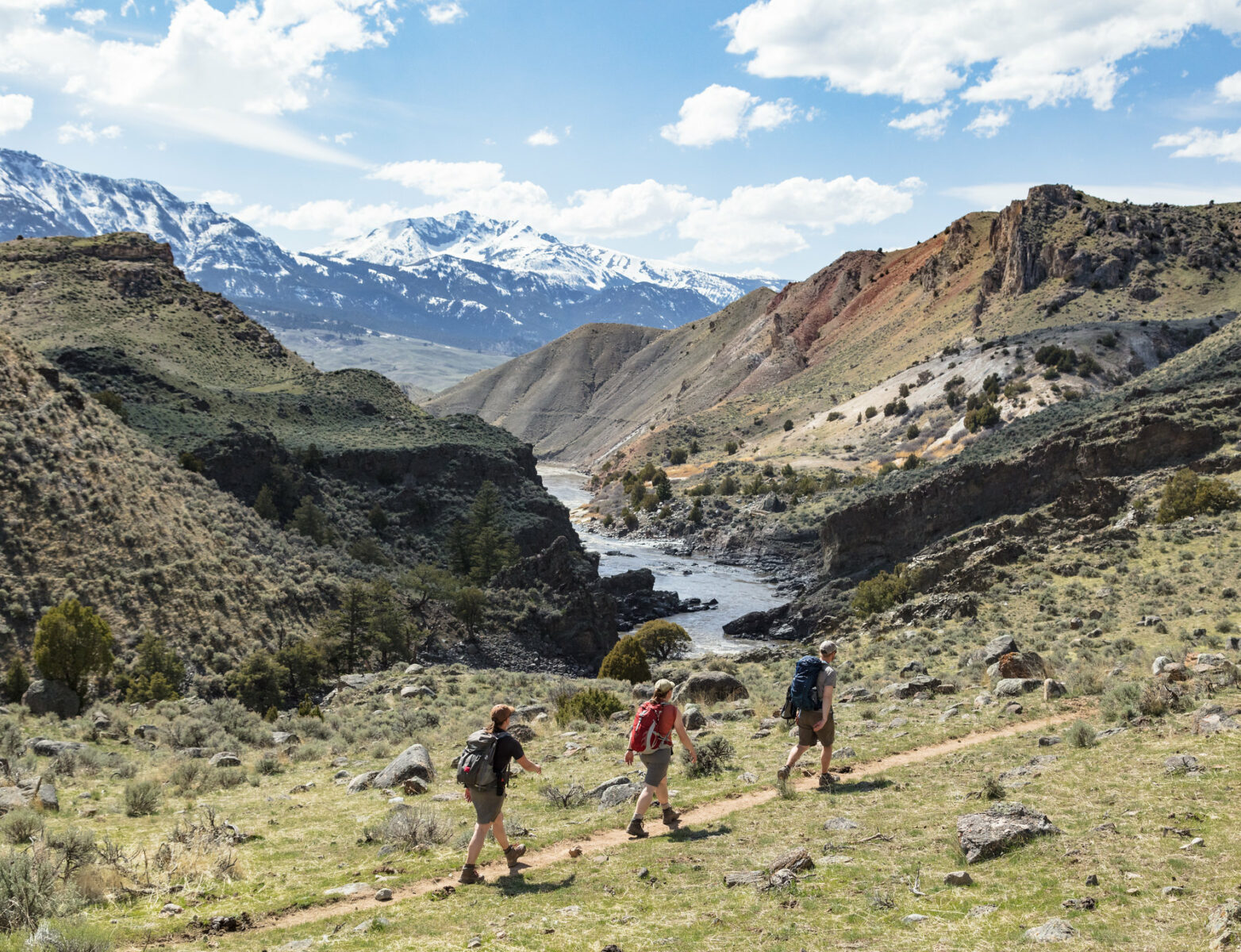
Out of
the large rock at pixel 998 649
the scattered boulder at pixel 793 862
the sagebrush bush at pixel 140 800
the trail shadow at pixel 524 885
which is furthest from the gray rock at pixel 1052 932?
the large rock at pixel 998 649

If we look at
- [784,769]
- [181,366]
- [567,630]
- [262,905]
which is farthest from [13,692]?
[181,366]

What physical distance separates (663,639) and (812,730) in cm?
3848

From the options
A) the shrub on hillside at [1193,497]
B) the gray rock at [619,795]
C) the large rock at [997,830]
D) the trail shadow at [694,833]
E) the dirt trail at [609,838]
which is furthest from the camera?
the shrub on hillside at [1193,497]

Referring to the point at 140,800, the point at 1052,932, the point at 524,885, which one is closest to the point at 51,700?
the point at 140,800

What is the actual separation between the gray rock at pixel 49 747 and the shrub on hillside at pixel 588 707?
33.0 feet

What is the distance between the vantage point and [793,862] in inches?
364

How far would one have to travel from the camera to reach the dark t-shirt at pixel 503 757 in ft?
33.4

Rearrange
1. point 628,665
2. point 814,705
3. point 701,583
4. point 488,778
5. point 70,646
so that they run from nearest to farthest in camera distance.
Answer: point 488,778, point 814,705, point 70,646, point 628,665, point 701,583

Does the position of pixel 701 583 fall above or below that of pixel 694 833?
below

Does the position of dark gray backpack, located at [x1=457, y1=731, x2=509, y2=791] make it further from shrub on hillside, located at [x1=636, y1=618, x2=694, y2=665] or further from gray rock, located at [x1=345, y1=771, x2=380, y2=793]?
shrub on hillside, located at [x1=636, y1=618, x2=694, y2=665]

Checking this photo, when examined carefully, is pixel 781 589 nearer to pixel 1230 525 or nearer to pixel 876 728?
pixel 1230 525

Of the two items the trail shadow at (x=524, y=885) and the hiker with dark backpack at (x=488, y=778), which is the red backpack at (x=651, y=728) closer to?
the hiker with dark backpack at (x=488, y=778)

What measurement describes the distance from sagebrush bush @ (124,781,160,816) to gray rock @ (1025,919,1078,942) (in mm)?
12366

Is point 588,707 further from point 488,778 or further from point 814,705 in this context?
point 488,778
